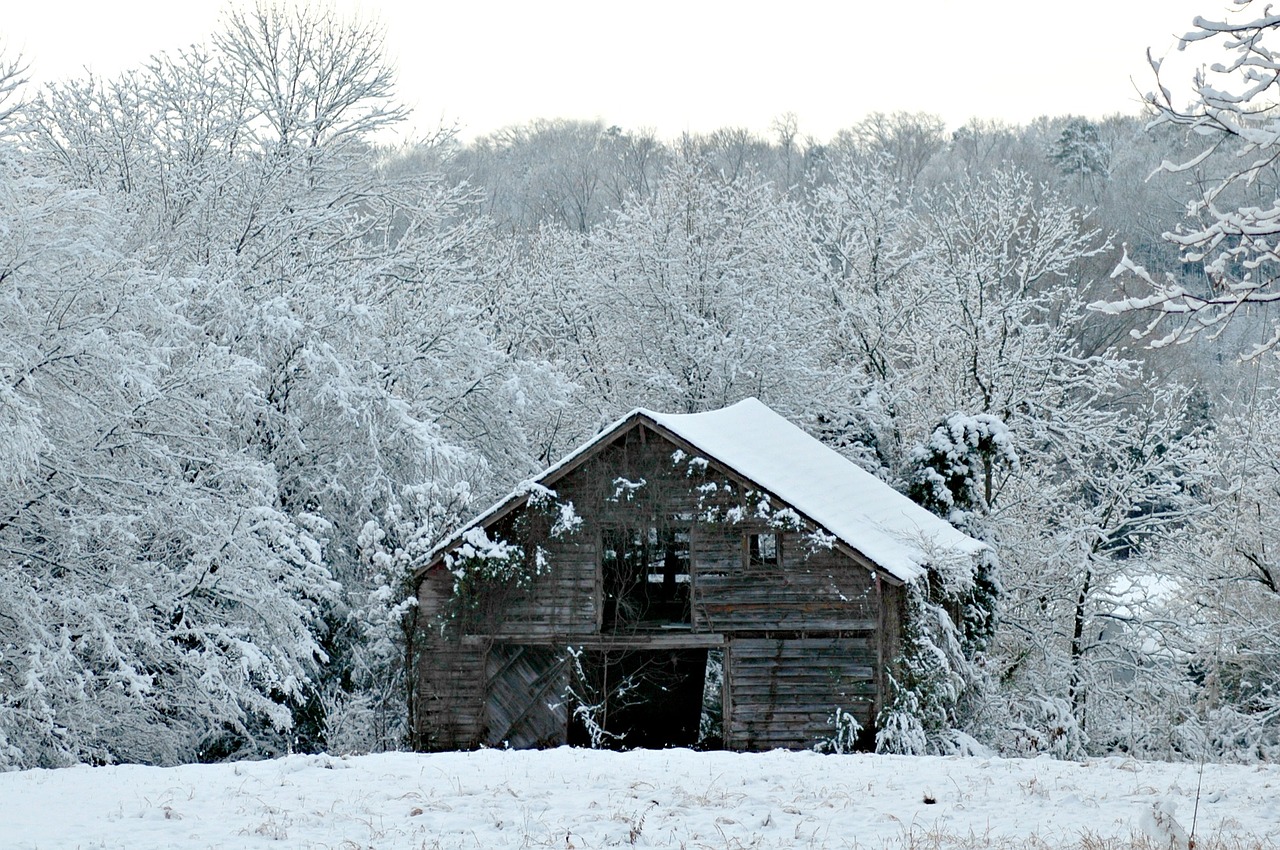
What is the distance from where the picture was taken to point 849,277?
34.7m

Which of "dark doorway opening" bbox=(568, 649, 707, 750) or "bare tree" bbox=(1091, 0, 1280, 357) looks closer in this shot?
"bare tree" bbox=(1091, 0, 1280, 357)

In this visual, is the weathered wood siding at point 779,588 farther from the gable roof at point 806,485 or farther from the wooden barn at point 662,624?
the gable roof at point 806,485

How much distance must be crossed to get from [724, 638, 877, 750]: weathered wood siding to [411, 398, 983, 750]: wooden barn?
2 centimetres

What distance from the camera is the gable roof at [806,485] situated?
20.5 m

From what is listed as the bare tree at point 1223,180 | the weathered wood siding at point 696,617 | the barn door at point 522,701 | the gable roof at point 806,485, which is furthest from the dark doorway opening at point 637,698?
the bare tree at point 1223,180

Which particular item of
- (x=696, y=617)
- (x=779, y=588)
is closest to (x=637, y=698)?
(x=696, y=617)

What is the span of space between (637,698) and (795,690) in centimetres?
646

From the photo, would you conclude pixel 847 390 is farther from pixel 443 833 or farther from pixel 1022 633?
pixel 443 833

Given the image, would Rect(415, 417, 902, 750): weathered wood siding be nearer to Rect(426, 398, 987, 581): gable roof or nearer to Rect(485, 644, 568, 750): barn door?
Rect(485, 644, 568, 750): barn door

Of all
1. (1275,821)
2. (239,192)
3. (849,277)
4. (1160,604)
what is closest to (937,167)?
(849,277)

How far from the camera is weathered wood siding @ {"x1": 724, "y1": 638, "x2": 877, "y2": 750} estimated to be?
66.7 ft

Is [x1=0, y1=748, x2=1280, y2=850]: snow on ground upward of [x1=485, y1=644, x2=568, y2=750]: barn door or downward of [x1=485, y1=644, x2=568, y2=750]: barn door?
upward

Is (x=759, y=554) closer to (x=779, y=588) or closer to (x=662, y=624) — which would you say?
(x=779, y=588)

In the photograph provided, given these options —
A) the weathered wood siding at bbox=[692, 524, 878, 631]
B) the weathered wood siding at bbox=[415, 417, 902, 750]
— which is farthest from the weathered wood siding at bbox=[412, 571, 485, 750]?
the weathered wood siding at bbox=[692, 524, 878, 631]
